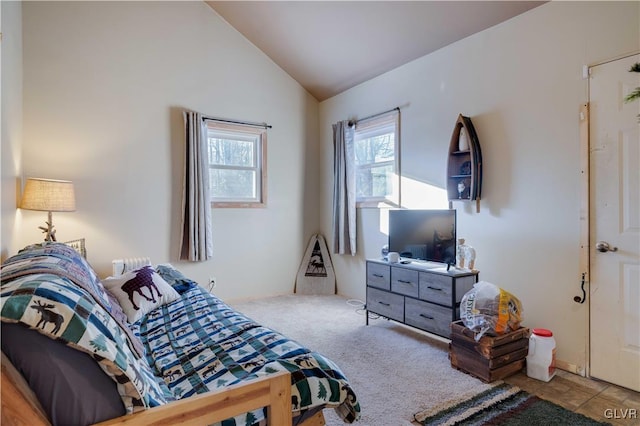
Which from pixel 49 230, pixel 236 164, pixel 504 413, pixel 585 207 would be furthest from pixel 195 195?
pixel 585 207

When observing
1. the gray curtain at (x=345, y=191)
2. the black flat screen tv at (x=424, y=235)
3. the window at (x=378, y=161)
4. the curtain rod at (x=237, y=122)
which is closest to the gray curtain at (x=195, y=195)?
the curtain rod at (x=237, y=122)

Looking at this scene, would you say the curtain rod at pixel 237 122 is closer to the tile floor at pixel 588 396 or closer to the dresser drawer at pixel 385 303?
the dresser drawer at pixel 385 303

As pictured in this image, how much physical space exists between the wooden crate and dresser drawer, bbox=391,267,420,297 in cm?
52

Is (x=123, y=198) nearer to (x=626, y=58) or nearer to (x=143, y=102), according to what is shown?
(x=143, y=102)

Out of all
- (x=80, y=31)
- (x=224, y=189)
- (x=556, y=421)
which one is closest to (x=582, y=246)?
(x=556, y=421)

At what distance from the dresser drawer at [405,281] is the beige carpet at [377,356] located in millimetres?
428

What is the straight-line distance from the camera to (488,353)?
231 centimetres

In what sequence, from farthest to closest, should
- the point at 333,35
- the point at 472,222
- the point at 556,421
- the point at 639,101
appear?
1. the point at 333,35
2. the point at 472,222
3. the point at 639,101
4. the point at 556,421

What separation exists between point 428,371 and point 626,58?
95.8 inches

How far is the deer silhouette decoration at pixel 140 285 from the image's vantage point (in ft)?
7.82

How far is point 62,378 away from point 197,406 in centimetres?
35

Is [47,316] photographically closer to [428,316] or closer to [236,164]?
[428,316]

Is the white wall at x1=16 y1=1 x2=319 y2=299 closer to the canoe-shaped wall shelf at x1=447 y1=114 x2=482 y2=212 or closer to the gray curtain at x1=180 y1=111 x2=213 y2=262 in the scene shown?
the gray curtain at x1=180 y1=111 x2=213 y2=262

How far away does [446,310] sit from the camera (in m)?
2.76
